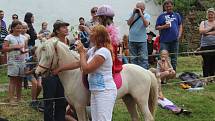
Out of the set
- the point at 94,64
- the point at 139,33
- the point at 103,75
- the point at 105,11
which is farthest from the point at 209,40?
the point at 94,64

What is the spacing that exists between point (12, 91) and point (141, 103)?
290cm

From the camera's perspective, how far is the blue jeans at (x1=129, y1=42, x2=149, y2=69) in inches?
452

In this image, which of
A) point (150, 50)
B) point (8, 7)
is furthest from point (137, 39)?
point (8, 7)

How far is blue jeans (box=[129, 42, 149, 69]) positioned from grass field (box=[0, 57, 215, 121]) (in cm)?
72

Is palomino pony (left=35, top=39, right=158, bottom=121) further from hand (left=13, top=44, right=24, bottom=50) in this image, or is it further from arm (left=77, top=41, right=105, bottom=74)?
hand (left=13, top=44, right=24, bottom=50)

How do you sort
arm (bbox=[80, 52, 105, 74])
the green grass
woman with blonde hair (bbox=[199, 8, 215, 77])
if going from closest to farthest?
arm (bbox=[80, 52, 105, 74]) → woman with blonde hair (bbox=[199, 8, 215, 77]) → the green grass

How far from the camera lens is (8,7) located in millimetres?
17219

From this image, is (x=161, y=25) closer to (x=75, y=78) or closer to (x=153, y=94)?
(x=153, y=94)

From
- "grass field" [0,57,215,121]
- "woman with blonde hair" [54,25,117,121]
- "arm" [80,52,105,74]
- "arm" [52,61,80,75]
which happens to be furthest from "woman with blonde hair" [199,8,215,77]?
"arm" [80,52,105,74]

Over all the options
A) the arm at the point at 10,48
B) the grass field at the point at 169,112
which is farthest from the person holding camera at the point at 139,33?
the arm at the point at 10,48

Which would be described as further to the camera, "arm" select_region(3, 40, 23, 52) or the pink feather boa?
"arm" select_region(3, 40, 23, 52)

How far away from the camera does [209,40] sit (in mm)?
11992

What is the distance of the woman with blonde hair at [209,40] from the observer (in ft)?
39.1

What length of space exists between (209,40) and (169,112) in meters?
3.21
